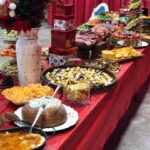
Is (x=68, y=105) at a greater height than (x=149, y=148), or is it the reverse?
(x=68, y=105)

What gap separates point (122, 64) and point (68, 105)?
2.65 ft

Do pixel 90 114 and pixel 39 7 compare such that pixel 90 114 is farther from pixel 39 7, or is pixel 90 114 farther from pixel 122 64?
pixel 122 64

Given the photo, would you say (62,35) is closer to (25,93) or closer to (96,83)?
(96,83)

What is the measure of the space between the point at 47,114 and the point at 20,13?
1.61ft

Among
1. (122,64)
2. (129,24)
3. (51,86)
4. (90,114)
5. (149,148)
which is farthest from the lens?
(129,24)

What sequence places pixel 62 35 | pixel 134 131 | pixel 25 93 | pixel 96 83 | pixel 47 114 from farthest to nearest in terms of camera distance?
pixel 134 131
pixel 62 35
pixel 96 83
pixel 25 93
pixel 47 114

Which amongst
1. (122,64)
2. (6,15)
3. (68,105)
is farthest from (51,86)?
(122,64)

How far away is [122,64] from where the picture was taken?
2195 mm

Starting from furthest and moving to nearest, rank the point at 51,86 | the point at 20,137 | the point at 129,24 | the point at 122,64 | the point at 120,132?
the point at 129,24 < the point at 120,132 < the point at 122,64 < the point at 51,86 < the point at 20,137

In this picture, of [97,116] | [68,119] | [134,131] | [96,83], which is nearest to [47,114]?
[68,119]

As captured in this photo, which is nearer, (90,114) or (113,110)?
(90,114)

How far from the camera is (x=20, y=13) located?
1.46 meters

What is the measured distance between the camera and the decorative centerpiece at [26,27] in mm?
1445

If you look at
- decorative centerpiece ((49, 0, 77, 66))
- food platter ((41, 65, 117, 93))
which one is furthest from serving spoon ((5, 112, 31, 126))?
decorative centerpiece ((49, 0, 77, 66))
